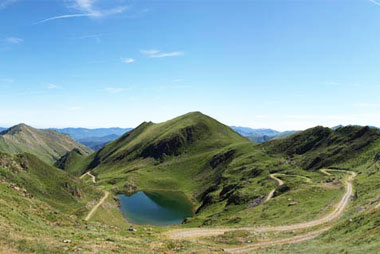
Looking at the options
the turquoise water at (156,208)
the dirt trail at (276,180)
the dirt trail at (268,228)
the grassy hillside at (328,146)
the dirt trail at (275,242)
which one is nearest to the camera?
the dirt trail at (275,242)

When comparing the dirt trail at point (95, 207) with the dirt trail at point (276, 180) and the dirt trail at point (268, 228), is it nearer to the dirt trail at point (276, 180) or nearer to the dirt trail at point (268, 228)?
the dirt trail at point (268, 228)

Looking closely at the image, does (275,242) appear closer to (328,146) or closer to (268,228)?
(268,228)

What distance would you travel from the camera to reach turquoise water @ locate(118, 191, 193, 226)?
129 metres

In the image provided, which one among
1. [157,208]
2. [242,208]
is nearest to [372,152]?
[242,208]

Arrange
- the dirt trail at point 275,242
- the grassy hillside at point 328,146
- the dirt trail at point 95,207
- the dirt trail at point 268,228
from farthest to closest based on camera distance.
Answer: the grassy hillside at point 328,146 → the dirt trail at point 95,207 → the dirt trail at point 268,228 → the dirt trail at point 275,242

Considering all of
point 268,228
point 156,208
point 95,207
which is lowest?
point 156,208

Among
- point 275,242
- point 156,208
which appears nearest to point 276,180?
point 275,242

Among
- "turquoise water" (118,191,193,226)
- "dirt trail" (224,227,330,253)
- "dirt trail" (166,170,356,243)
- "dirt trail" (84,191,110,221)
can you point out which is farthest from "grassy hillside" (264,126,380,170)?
"dirt trail" (84,191,110,221)

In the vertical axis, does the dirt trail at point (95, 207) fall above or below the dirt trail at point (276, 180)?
below

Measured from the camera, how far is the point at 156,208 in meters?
154

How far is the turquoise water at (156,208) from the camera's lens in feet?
422

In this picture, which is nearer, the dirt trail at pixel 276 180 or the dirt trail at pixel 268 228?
the dirt trail at pixel 268 228

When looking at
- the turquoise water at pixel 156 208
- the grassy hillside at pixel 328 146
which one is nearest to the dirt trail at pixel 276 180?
the grassy hillside at pixel 328 146

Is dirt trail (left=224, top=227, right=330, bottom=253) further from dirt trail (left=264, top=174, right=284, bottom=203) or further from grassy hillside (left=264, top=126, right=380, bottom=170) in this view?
grassy hillside (left=264, top=126, right=380, bottom=170)
